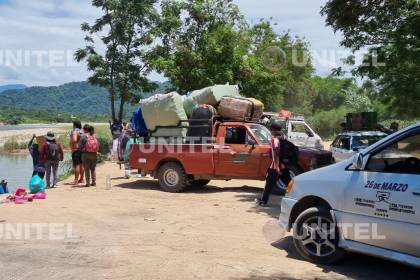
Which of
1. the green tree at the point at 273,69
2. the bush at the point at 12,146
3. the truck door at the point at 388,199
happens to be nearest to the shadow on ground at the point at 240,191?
the truck door at the point at 388,199

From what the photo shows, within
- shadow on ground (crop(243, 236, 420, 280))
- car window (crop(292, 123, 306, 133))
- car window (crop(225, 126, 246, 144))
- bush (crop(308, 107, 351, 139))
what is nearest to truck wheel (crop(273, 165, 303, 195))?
car window (crop(225, 126, 246, 144))

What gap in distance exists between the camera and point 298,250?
638 centimetres

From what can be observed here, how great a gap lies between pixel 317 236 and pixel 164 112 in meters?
7.08

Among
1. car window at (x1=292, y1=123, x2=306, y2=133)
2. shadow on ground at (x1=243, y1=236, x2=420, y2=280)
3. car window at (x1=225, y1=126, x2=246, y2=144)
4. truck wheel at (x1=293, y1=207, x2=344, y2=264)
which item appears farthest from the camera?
car window at (x1=292, y1=123, x2=306, y2=133)

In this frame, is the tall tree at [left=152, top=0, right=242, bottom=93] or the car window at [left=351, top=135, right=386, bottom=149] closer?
the car window at [left=351, top=135, right=386, bottom=149]

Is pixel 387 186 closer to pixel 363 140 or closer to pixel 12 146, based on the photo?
A: pixel 363 140

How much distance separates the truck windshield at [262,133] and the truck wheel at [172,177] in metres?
2.04

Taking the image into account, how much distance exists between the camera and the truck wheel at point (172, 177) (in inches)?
492

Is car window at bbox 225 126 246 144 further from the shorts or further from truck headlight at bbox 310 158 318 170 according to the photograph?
the shorts

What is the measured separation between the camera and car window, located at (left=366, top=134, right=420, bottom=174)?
536 cm

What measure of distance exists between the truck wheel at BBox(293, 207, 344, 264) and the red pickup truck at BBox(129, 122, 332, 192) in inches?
196

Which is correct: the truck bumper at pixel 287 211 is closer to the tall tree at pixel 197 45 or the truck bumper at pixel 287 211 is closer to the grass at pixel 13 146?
the tall tree at pixel 197 45

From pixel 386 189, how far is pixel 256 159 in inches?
255

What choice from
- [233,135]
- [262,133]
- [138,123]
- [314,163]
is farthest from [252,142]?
[138,123]
